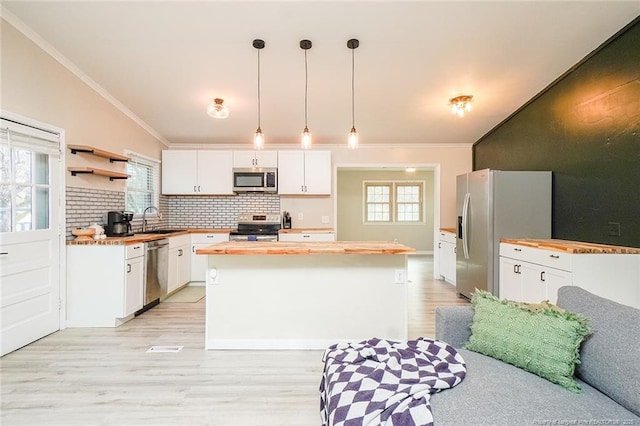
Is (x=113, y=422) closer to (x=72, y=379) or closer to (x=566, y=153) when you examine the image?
(x=72, y=379)

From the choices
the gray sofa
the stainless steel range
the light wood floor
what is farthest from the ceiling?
the light wood floor

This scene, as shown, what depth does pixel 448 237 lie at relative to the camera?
4.93 metres

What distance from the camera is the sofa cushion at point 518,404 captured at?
3.57 ft

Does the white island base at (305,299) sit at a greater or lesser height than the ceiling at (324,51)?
lesser

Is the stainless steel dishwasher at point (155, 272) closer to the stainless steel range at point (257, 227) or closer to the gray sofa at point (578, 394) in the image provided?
the stainless steel range at point (257, 227)

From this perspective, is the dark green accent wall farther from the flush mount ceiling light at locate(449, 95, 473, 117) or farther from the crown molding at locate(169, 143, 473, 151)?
the crown molding at locate(169, 143, 473, 151)

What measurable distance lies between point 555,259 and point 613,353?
1815mm

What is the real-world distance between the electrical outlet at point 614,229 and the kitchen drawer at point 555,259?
0.56 meters

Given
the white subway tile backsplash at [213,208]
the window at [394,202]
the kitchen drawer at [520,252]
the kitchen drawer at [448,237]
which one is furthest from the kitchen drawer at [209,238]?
the window at [394,202]

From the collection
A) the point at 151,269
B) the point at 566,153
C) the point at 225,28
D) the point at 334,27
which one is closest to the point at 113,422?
the point at 151,269

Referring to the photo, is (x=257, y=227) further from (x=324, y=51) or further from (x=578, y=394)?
(x=578, y=394)

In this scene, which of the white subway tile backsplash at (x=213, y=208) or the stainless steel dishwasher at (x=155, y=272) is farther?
the white subway tile backsplash at (x=213, y=208)

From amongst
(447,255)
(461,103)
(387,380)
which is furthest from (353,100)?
(387,380)

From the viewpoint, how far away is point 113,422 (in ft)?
5.64
